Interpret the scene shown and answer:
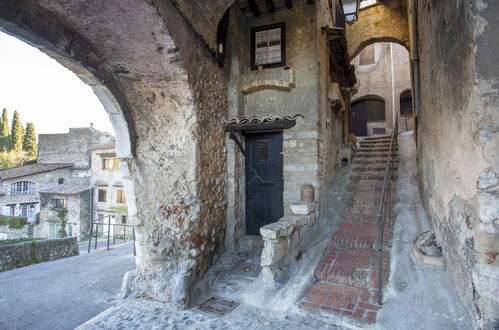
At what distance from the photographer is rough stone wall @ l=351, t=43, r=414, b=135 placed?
49.8 feet

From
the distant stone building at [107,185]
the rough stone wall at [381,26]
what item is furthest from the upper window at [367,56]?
the distant stone building at [107,185]

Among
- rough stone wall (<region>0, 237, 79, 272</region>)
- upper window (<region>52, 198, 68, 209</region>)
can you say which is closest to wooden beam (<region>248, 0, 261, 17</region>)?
rough stone wall (<region>0, 237, 79, 272</region>)

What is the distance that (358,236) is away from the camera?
4691 millimetres

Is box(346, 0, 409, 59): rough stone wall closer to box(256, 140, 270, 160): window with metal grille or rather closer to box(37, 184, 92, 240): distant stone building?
box(256, 140, 270, 160): window with metal grille

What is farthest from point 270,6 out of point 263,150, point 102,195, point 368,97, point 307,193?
point 102,195

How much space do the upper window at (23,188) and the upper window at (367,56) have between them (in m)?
23.5

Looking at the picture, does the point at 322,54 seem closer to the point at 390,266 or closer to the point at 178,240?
the point at 390,266

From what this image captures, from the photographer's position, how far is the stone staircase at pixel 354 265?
11.2 ft

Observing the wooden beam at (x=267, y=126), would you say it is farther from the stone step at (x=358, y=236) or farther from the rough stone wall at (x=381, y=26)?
the rough stone wall at (x=381, y=26)

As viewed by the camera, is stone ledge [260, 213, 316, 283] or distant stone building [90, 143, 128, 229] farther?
distant stone building [90, 143, 128, 229]

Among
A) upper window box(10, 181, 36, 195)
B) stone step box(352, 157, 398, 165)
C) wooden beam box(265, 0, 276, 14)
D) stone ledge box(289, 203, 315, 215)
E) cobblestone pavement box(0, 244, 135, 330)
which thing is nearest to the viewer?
cobblestone pavement box(0, 244, 135, 330)

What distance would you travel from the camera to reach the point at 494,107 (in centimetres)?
228

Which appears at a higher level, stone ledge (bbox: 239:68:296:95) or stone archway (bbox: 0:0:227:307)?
stone ledge (bbox: 239:68:296:95)

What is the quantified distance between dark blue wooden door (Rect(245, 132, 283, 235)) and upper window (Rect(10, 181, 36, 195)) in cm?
2011
